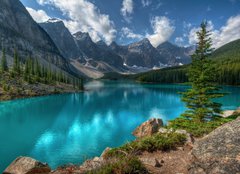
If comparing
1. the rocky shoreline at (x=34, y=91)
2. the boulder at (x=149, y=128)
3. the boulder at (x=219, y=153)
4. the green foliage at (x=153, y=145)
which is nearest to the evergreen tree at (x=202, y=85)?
the boulder at (x=149, y=128)

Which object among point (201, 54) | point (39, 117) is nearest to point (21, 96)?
point (39, 117)

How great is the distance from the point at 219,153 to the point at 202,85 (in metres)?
24.0

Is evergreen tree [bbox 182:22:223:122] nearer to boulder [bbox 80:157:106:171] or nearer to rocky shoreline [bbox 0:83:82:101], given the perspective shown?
boulder [bbox 80:157:106:171]

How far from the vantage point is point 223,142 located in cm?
905

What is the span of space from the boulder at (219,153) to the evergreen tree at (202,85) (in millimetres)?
21236

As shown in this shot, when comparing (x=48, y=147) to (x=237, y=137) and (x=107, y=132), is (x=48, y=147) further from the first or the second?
(x=237, y=137)

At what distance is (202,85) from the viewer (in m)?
30.7

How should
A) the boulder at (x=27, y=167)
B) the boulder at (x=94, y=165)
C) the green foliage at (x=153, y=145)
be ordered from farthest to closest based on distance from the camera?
the green foliage at (x=153, y=145)
the boulder at (x=27, y=167)
the boulder at (x=94, y=165)

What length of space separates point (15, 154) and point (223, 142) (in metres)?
28.6

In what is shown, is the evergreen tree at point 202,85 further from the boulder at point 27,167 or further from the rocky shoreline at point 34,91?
the rocky shoreline at point 34,91

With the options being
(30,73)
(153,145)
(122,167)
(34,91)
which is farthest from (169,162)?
(30,73)

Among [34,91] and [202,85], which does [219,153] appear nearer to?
Result: [202,85]

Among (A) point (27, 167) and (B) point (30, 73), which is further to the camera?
(B) point (30, 73)

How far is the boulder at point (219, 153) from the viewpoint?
25.4ft
